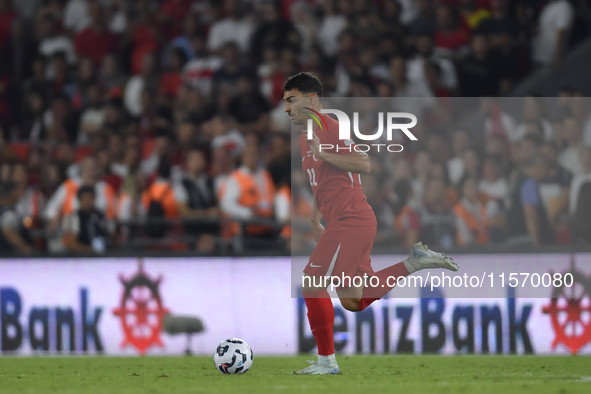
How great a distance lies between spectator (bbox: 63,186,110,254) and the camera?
34.8 ft

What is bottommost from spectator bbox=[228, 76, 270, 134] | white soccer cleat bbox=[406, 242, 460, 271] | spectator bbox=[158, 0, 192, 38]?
white soccer cleat bbox=[406, 242, 460, 271]

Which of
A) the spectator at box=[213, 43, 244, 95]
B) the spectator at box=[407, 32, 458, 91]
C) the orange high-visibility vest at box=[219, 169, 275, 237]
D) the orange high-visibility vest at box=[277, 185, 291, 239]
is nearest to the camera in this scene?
the orange high-visibility vest at box=[277, 185, 291, 239]

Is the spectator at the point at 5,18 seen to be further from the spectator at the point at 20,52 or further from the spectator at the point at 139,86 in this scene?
the spectator at the point at 139,86

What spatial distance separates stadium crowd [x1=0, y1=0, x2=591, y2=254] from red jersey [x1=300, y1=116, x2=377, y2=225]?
3.25ft

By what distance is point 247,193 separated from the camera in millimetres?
10500

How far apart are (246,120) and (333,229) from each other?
5333 millimetres

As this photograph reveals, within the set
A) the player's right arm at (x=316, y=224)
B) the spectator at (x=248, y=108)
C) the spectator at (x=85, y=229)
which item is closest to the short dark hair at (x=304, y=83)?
the player's right arm at (x=316, y=224)

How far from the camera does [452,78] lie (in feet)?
39.0

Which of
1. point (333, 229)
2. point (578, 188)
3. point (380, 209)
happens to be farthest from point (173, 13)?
point (333, 229)

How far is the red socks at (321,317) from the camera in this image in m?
7.06

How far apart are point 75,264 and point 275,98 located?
154 inches

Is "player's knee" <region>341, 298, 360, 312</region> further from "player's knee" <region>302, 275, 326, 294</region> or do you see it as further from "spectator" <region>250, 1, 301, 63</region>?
"spectator" <region>250, 1, 301, 63</region>

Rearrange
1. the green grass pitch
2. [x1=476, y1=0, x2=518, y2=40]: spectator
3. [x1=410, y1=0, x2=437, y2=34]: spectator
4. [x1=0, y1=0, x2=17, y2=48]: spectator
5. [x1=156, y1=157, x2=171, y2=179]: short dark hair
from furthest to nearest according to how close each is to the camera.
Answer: [x1=0, y1=0, x2=17, y2=48]: spectator
[x1=410, y1=0, x2=437, y2=34]: spectator
[x1=476, y1=0, x2=518, y2=40]: spectator
[x1=156, y1=157, x2=171, y2=179]: short dark hair
the green grass pitch

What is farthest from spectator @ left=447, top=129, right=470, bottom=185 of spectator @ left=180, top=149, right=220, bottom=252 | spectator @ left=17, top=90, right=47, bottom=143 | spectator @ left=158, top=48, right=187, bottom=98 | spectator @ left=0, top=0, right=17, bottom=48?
spectator @ left=0, top=0, right=17, bottom=48
